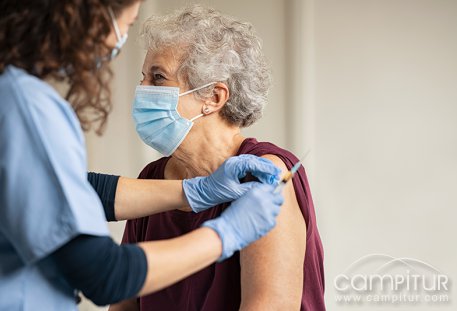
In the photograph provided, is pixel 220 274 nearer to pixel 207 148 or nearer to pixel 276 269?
pixel 276 269

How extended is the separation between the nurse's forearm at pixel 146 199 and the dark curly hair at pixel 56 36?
0.57 m

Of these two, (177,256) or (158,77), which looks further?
(158,77)

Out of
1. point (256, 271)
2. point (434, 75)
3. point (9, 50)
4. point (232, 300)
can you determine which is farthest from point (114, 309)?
point (434, 75)

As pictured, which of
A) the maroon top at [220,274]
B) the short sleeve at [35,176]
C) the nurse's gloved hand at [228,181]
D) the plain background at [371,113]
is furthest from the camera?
the plain background at [371,113]

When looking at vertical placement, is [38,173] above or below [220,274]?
above

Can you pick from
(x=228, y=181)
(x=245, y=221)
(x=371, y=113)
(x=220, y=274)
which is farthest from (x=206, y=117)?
(x=371, y=113)

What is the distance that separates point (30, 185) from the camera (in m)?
0.95

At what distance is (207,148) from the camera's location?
1761mm

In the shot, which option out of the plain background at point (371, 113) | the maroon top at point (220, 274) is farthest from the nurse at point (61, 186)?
the plain background at point (371, 113)

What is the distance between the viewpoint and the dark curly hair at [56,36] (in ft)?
3.28

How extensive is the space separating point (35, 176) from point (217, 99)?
0.87 metres

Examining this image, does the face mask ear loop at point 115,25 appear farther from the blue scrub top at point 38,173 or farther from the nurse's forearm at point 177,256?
the nurse's forearm at point 177,256

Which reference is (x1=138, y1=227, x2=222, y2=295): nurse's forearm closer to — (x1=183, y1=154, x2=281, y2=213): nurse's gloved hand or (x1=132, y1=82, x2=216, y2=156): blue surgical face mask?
(x1=183, y1=154, x2=281, y2=213): nurse's gloved hand

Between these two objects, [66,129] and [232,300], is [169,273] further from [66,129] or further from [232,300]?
[232,300]
